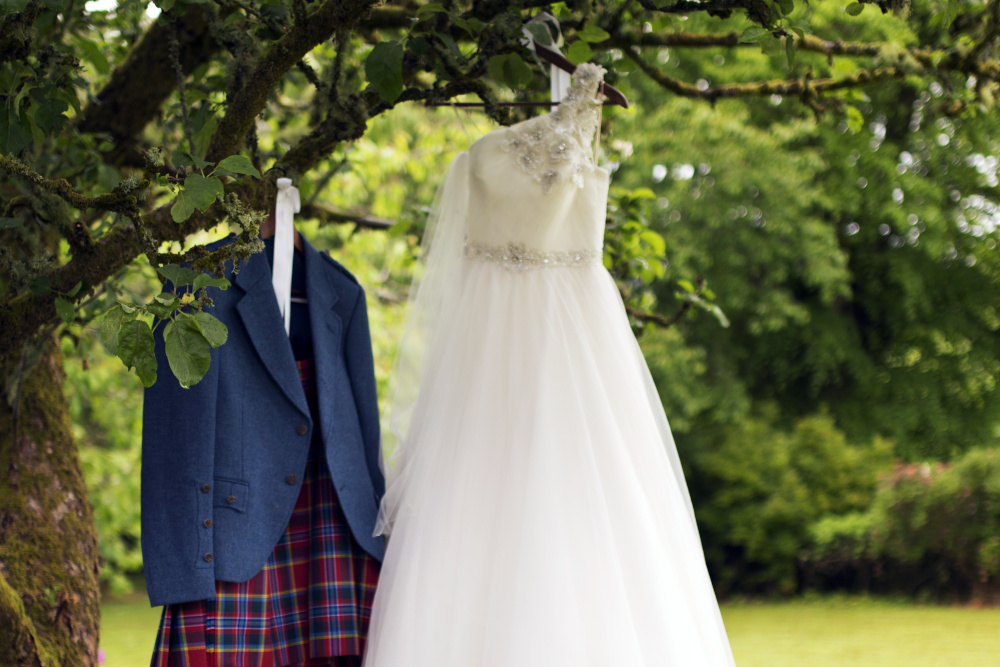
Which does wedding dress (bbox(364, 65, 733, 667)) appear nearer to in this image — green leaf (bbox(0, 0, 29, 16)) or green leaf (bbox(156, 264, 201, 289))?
green leaf (bbox(156, 264, 201, 289))

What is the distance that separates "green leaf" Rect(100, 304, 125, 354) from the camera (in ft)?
3.56

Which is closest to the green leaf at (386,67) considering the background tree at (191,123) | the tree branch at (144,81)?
the background tree at (191,123)

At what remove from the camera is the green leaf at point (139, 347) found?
108 cm

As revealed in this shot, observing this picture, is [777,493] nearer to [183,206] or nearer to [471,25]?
[471,25]

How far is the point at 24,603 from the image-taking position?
174 cm

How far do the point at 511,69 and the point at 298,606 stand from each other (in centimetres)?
123

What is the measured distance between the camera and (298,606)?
1.68 m

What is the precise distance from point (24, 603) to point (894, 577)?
7.51 meters

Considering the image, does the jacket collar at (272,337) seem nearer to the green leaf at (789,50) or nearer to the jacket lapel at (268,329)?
the jacket lapel at (268,329)

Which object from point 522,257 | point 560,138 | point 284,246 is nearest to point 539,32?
point 560,138

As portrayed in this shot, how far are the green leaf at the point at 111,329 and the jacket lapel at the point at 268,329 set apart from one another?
0.54 metres

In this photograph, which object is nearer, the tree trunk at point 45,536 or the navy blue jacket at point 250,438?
the navy blue jacket at point 250,438

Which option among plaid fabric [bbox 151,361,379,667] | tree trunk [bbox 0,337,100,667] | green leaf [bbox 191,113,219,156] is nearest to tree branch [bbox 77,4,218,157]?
green leaf [bbox 191,113,219,156]

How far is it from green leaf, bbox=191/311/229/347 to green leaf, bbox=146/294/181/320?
3 centimetres
